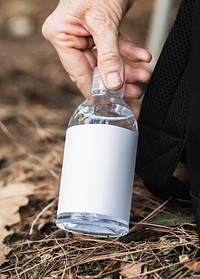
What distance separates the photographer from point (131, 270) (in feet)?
5.04

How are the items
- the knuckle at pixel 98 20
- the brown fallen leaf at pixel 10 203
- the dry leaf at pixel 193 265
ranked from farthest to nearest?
the brown fallen leaf at pixel 10 203
the knuckle at pixel 98 20
the dry leaf at pixel 193 265

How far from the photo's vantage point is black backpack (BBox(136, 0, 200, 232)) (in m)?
1.63

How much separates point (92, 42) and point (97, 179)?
0.57 metres

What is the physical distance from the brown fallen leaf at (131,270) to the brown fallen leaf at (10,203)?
361 millimetres

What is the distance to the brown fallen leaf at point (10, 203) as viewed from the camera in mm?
1864

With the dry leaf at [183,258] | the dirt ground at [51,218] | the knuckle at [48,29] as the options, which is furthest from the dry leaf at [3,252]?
the knuckle at [48,29]

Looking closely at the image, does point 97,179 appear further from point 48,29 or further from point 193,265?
point 48,29

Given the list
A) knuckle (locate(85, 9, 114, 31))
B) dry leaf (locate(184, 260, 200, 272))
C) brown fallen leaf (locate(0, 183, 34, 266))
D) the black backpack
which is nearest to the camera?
dry leaf (locate(184, 260, 200, 272))

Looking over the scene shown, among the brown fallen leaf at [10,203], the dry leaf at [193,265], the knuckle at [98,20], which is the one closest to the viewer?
the dry leaf at [193,265]

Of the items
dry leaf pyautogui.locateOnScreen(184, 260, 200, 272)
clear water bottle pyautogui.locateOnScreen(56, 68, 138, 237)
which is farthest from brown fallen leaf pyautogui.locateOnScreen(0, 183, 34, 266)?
dry leaf pyautogui.locateOnScreen(184, 260, 200, 272)

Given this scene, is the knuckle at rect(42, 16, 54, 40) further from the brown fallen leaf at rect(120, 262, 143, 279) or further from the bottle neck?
the brown fallen leaf at rect(120, 262, 143, 279)

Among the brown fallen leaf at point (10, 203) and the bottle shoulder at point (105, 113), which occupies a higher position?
the bottle shoulder at point (105, 113)

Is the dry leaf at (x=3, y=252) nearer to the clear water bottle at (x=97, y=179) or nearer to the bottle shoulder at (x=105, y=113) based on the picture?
the clear water bottle at (x=97, y=179)

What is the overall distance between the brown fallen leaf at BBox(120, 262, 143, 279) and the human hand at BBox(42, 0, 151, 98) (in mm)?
465
